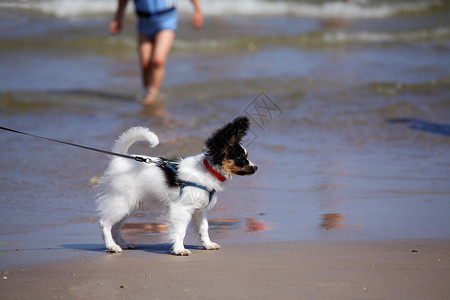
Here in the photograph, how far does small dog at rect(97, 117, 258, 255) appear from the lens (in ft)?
15.9

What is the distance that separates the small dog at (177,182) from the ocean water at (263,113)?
441 mm

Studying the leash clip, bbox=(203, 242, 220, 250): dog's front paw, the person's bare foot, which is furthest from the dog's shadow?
the person's bare foot

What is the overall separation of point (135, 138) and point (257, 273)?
4.77ft

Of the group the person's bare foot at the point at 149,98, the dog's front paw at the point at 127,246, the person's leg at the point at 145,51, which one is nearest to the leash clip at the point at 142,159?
the dog's front paw at the point at 127,246

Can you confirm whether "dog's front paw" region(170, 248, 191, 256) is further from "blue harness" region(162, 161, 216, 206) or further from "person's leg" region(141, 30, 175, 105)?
"person's leg" region(141, 30, 175, 105)

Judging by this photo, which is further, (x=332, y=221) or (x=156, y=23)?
(x=156, y=23)

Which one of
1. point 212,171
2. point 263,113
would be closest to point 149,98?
point 263,113

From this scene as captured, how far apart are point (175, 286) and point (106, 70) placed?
39.7ft

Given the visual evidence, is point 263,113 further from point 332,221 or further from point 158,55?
point 332,221

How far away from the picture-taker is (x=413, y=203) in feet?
19.6

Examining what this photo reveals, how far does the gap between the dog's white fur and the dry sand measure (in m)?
0.21

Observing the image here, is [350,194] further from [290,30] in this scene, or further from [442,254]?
[290,30]

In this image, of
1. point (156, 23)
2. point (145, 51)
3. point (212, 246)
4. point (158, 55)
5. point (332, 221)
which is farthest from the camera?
point (145, 51)

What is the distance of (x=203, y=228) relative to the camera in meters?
4.96
